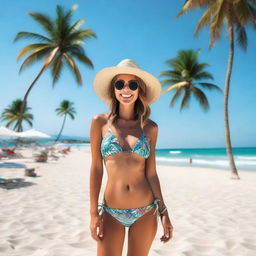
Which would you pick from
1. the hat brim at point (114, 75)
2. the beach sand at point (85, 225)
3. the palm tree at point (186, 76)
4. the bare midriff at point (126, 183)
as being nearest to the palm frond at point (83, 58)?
the palm tree at point (186, 76)

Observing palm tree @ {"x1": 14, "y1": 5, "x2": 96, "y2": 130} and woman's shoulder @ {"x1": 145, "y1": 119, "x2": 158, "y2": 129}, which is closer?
woman's shoulder @ {"x1": 145, "y1": 119, "x2": 158, "y2": 129}

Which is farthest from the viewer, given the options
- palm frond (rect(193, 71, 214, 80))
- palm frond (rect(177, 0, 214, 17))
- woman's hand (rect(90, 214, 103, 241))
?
palm frond (rect(193, 71, 214, 80))

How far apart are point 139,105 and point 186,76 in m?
21.0

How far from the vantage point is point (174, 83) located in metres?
22.4

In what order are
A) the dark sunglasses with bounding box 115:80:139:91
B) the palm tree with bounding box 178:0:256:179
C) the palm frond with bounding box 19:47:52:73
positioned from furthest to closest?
the palm frond with bounding box 19:47:52:73, the palm tree with bounding box 178:0:256:179, the dark sunglasses with bounding box 115:80:139:91

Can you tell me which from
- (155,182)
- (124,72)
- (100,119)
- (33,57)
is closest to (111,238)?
(155,182)

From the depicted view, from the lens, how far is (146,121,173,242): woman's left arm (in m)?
1.59

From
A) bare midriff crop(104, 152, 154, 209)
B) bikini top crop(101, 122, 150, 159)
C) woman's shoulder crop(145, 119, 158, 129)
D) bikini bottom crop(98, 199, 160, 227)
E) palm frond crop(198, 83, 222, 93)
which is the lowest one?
bikini bottom crop(98, 199, 160, 227)

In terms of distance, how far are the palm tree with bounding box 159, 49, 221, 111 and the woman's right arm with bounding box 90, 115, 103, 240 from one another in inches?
773

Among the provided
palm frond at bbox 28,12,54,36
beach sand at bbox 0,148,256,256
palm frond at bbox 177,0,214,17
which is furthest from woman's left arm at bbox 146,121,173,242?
palm frond at bbox 28,12,54,36

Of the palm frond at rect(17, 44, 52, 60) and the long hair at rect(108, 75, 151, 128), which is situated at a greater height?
the palm frond at rect(17, 44, 52, 60)

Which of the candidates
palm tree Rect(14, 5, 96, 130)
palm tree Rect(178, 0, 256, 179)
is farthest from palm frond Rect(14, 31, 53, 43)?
palm tree Rect(178, 0, 256, 179)

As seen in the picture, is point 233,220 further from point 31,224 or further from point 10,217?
point 10,217

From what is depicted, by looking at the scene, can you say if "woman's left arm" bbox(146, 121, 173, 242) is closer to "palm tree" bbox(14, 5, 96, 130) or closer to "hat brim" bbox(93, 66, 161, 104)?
"hat brim" bbox(93, 66, 161, 104)
